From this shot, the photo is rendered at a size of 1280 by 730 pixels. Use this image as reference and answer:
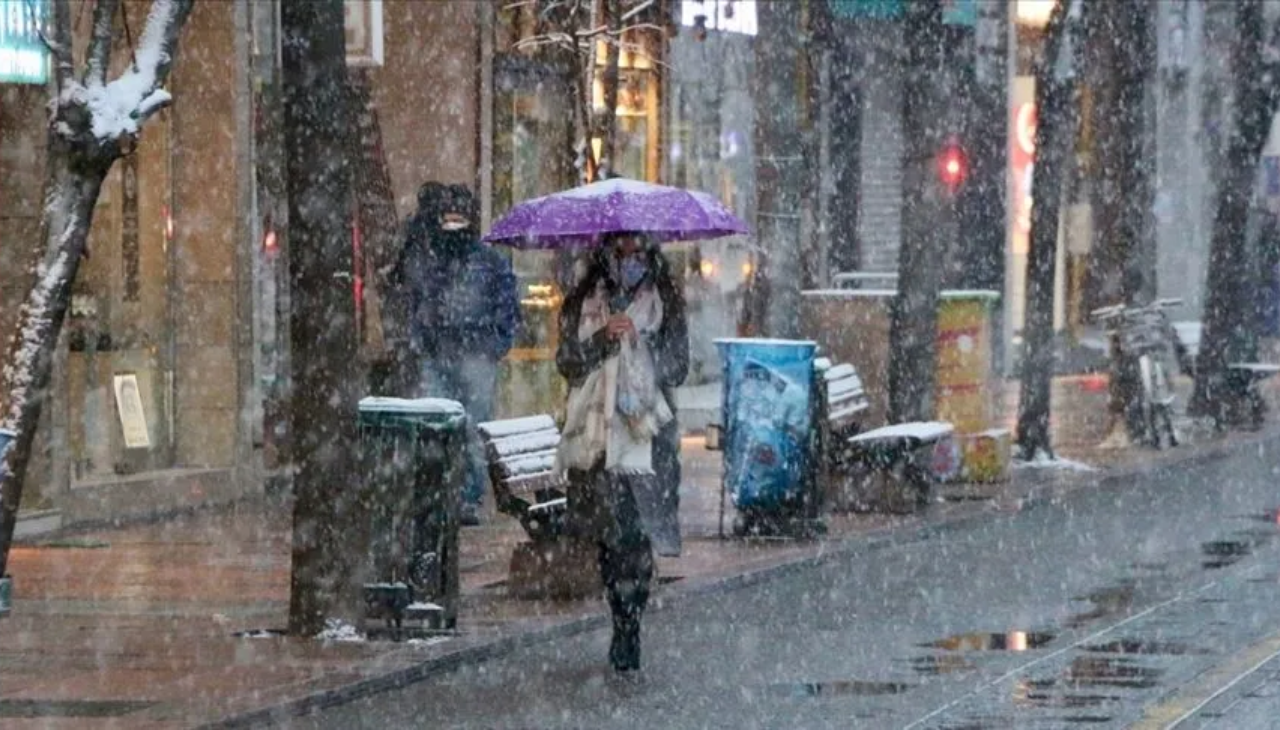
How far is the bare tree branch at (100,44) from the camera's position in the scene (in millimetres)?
13055

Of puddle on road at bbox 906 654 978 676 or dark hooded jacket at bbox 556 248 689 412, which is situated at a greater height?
dark hooded jacket at bbox 556 248 689 412

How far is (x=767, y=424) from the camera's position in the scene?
59.9ft

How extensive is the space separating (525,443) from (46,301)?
9.75ft

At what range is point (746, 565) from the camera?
55.3 ft

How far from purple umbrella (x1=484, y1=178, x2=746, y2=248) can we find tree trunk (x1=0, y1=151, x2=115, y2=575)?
78.2 inches

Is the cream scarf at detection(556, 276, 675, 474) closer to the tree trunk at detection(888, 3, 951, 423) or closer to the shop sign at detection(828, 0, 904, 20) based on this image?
the tree trunk at detection(888, 3, 951, 423)

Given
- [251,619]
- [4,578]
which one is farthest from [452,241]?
[4,578]

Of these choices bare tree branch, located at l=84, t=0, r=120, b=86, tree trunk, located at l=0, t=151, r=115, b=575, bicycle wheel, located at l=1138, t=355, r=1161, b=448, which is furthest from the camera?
bicycle wheel, located at l=1138, t=355, r=1161, b=448

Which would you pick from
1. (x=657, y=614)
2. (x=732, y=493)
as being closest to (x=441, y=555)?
(x=657, y=614)

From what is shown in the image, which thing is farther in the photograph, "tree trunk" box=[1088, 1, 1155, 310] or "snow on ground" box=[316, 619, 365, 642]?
"tree trunk" box=[1088, 1, 1155, 310]

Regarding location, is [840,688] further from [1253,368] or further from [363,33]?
[1253,368]

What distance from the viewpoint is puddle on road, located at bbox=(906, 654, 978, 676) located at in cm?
1264

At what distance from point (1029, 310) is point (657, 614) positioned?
1097 centimetres

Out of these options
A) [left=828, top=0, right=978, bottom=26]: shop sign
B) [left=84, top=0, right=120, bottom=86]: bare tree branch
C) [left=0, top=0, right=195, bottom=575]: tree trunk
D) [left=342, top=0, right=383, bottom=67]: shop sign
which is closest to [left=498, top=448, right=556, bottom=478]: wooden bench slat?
[left=0, top=0, right=195, bottom=575]: tree trunk
